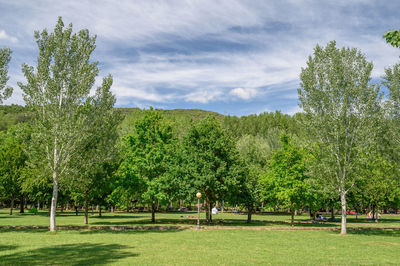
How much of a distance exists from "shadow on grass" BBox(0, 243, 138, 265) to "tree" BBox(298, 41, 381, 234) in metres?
24.4

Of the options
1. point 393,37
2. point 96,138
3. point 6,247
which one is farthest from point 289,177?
point 393,37

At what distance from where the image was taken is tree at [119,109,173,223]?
40781 millimetres

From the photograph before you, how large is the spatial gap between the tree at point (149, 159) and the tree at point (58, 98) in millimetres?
11131

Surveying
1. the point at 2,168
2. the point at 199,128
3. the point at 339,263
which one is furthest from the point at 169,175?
the point at 2,168

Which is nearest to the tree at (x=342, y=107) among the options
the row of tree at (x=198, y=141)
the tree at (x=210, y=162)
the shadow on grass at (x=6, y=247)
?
the row of tree at (x=198, y=141)

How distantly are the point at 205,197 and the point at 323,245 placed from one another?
64.8 ft

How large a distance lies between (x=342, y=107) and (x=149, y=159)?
2478cm

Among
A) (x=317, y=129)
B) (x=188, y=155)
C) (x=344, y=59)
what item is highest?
(x=344, y=59)

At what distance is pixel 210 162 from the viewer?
38531 millimetres

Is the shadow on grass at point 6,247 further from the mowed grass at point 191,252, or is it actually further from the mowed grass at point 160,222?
the mowed grass at point 160,222

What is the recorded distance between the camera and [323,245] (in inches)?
887

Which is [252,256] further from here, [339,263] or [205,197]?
[205,197]

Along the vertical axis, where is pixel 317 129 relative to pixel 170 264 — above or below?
above

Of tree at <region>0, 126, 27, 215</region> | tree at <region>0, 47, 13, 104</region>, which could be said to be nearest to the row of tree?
tree at <region>0, 47, 13, 104</region>
